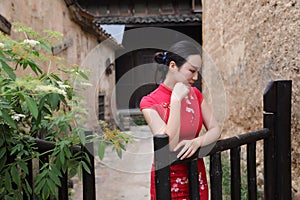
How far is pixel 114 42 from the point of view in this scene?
8.69 meters

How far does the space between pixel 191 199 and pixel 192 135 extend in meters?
0.28

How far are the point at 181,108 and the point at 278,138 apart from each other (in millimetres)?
489

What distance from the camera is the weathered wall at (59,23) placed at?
10.1ft

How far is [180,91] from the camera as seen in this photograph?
118cm

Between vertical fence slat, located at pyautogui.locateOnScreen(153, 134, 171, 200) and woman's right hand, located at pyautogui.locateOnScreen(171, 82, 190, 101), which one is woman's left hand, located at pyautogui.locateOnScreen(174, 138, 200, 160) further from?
woman's right hand, located at pyautogui.locateOnScreen(171, 82, 190, 101)

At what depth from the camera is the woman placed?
1.19 meters

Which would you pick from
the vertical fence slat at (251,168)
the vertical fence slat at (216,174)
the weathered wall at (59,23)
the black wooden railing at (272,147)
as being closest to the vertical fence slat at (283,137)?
the black wooden railing at (272,147)

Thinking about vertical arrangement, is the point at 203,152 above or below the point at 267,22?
below

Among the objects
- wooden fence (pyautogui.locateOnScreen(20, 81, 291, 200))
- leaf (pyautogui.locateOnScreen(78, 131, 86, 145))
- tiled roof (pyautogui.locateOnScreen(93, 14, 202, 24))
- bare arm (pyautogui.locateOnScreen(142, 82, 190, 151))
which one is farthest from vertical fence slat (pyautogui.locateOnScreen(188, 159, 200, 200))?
tiled roof (pyautogui.locateOnScreen(93, 14, 202, 24))

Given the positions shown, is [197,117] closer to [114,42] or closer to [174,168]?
[174,168]

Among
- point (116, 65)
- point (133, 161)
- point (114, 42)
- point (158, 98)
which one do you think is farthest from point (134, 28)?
point (158, 98)

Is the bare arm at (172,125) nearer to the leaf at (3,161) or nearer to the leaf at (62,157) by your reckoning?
the leaf at (62,157)

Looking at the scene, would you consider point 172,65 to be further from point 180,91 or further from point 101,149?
point 101,149

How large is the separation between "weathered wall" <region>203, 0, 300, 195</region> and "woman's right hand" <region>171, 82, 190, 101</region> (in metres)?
0.79
